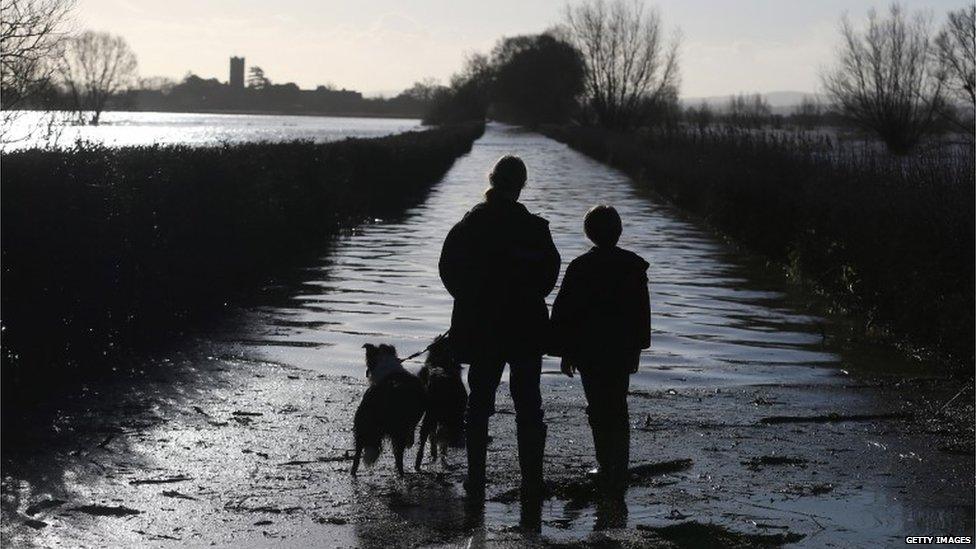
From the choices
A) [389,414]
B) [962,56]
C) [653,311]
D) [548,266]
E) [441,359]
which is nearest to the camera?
[548,266]

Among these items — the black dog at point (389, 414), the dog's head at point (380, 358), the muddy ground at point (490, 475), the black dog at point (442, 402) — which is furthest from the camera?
the black dog at point (442, 402)

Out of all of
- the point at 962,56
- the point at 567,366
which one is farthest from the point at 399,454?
the point at 962,56

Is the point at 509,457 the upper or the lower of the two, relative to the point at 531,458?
lower

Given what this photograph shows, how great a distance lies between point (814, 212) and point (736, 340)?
4.96 metres

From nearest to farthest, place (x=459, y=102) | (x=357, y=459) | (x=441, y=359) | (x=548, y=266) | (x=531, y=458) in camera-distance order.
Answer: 1. (x=548, y=266)
2. (x=531, y=458)
3. (x=357, y=459)
4. (x=441, y=359)
5. (x=459, y=102)

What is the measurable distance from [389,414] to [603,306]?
1435 millimetres

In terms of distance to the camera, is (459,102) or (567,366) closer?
(567,366)

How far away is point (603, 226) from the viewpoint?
768cm

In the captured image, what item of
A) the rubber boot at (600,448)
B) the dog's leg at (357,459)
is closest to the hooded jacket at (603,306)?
the rubber boot at (600,448)

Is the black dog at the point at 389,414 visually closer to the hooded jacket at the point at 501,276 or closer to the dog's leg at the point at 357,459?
the dog's leg at the point at 357,459

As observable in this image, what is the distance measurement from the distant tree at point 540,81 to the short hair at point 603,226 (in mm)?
130066

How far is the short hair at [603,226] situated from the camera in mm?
7688

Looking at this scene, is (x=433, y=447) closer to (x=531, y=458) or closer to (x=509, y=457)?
(x=509, y=457)

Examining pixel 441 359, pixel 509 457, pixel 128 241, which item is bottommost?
pixel 509 457
